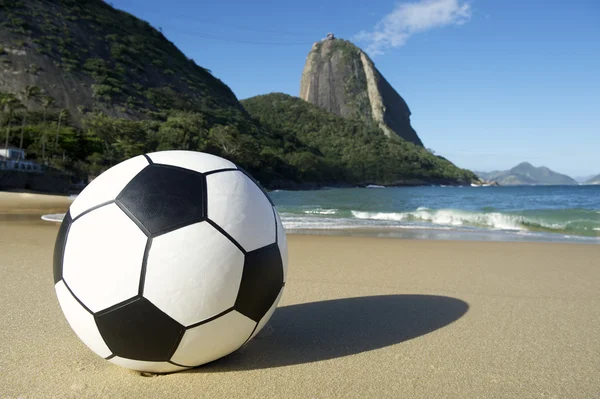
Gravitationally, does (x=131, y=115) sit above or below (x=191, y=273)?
above

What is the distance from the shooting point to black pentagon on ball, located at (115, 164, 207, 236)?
7.28ft

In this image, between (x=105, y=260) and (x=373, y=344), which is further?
(x=373, y=344)

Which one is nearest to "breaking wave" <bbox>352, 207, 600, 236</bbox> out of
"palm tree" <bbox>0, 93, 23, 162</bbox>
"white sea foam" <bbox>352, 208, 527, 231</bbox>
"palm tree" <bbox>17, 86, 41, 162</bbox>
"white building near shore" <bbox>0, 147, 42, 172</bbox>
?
"white sea foam" <bbox>352, 208, 527, 231</bbox>

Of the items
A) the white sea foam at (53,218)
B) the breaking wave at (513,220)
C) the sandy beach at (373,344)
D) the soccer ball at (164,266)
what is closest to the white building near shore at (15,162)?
the white sea foam at (53,218)

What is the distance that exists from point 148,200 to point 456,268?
16.9 ft

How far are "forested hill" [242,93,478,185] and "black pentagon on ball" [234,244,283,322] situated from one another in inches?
3399

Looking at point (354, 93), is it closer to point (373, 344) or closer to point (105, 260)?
point (373, 344)

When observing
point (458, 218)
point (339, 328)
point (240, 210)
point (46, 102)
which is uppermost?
point (46, 102)

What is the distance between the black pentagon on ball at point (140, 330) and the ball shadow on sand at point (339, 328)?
36 centimetres

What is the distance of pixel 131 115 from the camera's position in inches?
2692

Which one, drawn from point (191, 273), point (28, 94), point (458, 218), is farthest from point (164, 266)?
→ point (28, 94)

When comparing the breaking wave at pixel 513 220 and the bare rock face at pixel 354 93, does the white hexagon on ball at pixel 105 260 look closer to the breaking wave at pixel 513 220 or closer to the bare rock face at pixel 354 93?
the breaking wave at pixel 513 220

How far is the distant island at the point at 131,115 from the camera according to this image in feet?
165

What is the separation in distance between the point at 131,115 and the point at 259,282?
238ft
